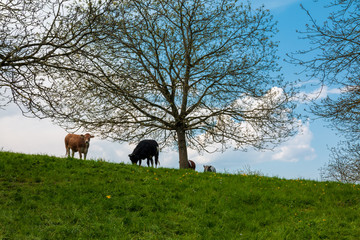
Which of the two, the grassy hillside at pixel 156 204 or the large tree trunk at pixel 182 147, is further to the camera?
the large tree trunk at pixel 182 147

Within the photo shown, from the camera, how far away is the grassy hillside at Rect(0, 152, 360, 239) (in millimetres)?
8421

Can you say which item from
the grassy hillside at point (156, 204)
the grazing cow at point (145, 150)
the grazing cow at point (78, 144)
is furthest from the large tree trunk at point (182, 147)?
the grazing cow at point (78, 144)

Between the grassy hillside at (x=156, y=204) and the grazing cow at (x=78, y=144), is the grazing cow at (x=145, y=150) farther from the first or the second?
the grassy hillside at (x=156, y=204)

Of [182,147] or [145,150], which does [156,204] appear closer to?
[182,147]

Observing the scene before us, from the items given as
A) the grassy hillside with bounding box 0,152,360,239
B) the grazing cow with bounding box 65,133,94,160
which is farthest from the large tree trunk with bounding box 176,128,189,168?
the grazing cow with bounding box 65,133,94,160

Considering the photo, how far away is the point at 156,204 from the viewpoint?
1007 centimetres

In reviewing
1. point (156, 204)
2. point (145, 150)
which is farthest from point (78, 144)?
point (156, 204)

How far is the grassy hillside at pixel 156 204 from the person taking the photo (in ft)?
27.6

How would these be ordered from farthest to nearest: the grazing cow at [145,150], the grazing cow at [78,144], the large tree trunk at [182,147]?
the grazing cow at [78,144] < the grazing cow at [145,150] < the large tree trunk at [182,147]

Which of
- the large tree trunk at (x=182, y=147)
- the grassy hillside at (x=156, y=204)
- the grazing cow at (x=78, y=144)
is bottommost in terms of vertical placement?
the grassy hillside at (x=156, y=204)

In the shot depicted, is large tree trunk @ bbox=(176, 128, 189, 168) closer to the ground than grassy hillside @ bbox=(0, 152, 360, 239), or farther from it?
farther from it

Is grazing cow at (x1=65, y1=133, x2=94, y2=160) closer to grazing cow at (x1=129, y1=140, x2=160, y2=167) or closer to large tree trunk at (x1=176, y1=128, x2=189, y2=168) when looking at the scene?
grazing cow at (x1=129, y1=140, x2=160, y2=167)

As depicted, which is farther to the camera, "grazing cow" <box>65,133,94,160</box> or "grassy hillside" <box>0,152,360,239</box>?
"grazing cow" <box>65,133,94,160</box>

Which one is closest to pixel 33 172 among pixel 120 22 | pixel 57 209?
pixel 57 209
